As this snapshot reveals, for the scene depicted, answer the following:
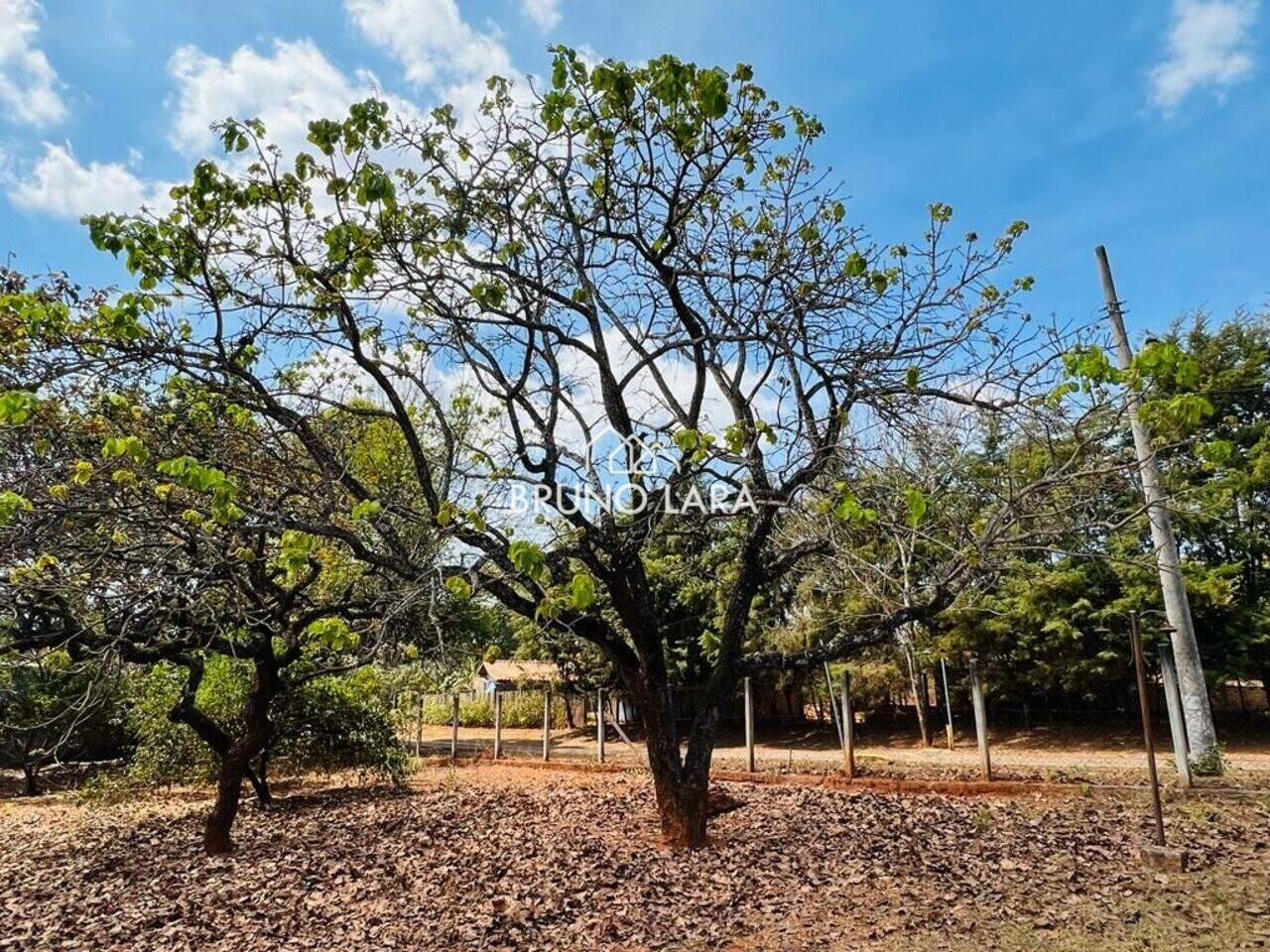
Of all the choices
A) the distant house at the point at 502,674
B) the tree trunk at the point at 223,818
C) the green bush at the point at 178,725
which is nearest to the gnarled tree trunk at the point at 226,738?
the tree trunk at the point at 223,818

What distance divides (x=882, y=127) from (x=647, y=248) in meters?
2.00

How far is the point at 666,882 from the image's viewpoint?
5.39 metres

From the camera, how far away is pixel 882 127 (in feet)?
19.5

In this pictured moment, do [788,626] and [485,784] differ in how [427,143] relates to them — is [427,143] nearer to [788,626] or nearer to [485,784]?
[485,784]

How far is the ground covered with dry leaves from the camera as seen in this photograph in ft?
14.7

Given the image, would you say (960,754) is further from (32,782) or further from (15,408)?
(32,782)


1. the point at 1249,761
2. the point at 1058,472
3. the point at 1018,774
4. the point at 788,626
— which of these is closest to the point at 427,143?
the point at 1058,472

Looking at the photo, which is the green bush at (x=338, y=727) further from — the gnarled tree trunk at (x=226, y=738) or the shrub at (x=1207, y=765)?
the shrub at (x=1207, y=765)

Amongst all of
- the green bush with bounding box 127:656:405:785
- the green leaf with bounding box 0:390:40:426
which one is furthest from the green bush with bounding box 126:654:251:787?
the green leaf with bounding box 0:390:40:426

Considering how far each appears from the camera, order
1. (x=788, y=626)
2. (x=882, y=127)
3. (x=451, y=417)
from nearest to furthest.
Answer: (x=882, y=127) < (x=451, y=417) < (x=788, y=626)

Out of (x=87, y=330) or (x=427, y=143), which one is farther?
(x=427, y=143)

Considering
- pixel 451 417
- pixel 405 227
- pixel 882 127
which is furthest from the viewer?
pixel 451 417

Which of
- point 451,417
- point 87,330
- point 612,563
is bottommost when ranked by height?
point 612,563

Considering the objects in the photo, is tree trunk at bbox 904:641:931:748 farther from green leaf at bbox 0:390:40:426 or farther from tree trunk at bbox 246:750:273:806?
green leaf at bbox 0:390:40:426
